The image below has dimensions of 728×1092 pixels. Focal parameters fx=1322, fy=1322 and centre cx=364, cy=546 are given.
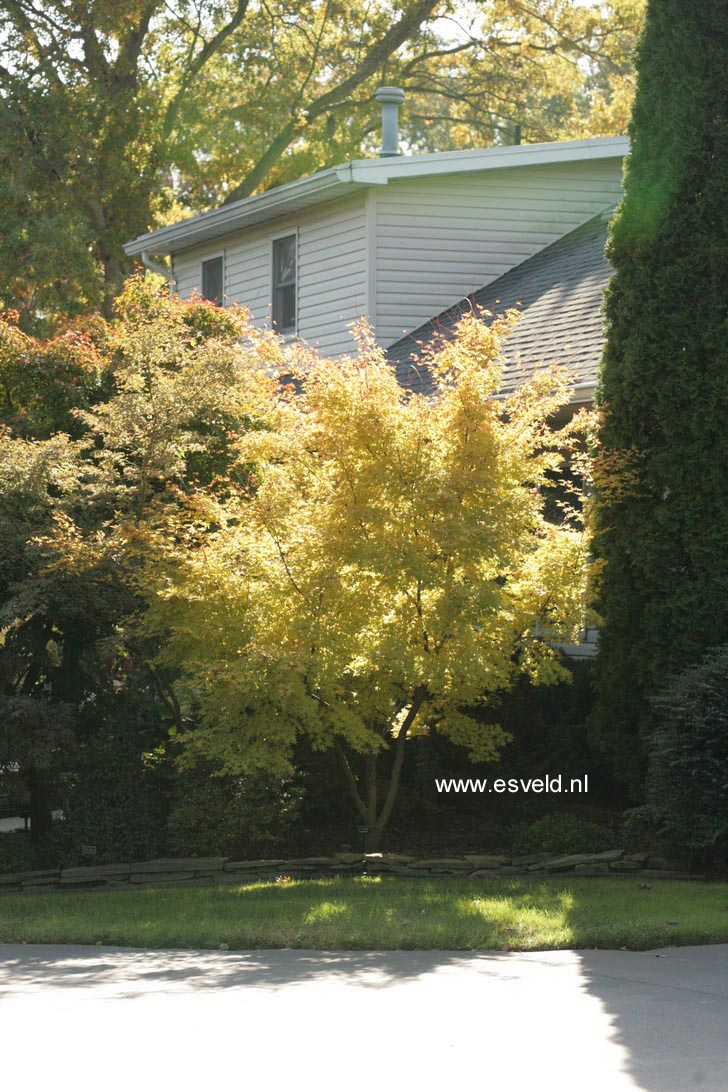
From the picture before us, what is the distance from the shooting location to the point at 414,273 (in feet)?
62.7

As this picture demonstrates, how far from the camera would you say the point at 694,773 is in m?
10.1

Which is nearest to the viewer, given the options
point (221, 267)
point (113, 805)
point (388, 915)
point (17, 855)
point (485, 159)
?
point (388, 915)

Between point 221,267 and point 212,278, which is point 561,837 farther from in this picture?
point 212,278

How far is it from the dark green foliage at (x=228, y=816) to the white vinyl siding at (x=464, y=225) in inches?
336

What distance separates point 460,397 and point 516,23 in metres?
26.4

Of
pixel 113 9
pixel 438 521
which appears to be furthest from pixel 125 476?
pixel 113 9

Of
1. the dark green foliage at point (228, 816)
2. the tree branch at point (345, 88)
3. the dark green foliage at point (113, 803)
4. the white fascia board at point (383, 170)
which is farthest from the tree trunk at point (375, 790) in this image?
the tree branch at point (345, 88)

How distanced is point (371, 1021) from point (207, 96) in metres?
30.2

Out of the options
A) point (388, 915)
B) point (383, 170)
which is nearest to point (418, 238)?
point (383, 170)

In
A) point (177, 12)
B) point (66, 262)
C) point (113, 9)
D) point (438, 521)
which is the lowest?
point (438, 521)

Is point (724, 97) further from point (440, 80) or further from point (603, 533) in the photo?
point (440, 80)

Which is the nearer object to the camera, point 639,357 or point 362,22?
point 639,357

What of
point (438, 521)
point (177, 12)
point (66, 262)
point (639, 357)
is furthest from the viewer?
point (177, 12)

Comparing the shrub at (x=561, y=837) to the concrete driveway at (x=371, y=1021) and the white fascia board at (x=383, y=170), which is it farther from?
the white fascia board at (x=383, y=170)
